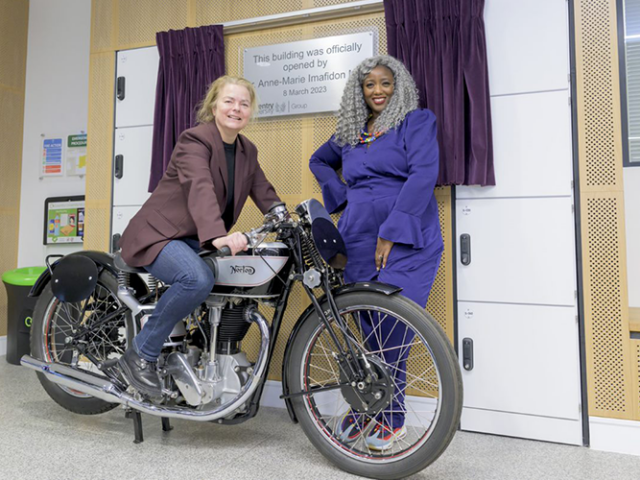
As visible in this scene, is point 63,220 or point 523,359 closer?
point 523,359

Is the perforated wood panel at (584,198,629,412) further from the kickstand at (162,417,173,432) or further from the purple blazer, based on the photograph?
the kickstand at (162,417,173,432)

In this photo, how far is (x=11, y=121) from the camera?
4.14 m

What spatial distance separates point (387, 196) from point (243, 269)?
73cm

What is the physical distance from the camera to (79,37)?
13.5ft

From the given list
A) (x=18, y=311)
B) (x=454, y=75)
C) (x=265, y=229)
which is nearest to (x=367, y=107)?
(x=454, y=75)

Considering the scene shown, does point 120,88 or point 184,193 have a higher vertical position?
point 120,88

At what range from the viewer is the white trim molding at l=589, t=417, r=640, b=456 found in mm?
2104

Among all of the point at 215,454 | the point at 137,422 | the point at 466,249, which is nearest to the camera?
the point at 215,454

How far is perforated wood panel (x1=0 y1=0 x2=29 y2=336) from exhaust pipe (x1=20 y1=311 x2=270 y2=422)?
2.30 meters

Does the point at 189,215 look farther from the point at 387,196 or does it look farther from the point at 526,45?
the point at 526,45

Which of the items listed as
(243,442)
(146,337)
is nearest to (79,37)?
(146,337)

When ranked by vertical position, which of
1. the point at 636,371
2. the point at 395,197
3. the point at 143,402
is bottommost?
the point at 143,402

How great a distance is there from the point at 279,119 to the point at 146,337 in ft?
4.80

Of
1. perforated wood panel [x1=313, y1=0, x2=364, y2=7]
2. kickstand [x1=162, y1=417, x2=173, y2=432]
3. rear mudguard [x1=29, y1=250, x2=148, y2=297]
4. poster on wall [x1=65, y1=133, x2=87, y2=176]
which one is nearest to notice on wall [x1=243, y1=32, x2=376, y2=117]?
perforated wood panel [x1=313, y1=0, x2=364, y2=7]
